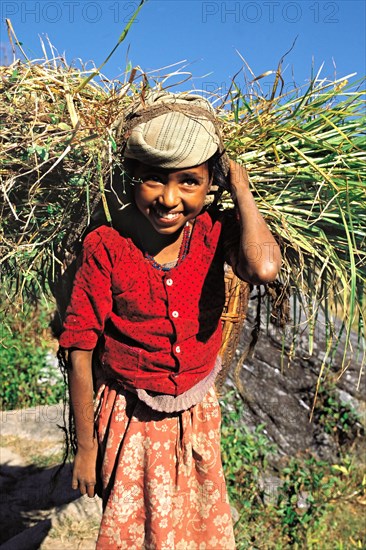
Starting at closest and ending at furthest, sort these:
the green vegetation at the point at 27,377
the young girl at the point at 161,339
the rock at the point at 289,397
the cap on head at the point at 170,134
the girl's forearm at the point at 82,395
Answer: the cap on head at the point at 170,134, the young girl at the point at 161,339, the girl's forearm at the point at 82,395, the rock at the point at 289,397, the green vegetation at the point at 27,377

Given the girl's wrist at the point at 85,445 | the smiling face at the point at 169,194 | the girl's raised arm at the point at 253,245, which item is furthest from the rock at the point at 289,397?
the smiling face at the point at 169,194

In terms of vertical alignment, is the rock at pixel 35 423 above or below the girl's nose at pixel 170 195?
below

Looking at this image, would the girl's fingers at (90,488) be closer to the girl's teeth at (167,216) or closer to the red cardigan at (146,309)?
the red cardigan at (146,309)

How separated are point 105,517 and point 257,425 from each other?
2528 millimetres

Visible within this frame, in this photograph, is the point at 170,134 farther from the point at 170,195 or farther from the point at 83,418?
the point at 83,418

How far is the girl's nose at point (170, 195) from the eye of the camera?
1.92m

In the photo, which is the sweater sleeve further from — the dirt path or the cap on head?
the dirt path

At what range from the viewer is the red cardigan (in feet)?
6.75

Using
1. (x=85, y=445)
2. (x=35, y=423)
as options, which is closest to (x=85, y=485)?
(x=85, y=445)

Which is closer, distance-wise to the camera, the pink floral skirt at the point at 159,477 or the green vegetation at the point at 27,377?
the pink floral skirt at the point at 159,477

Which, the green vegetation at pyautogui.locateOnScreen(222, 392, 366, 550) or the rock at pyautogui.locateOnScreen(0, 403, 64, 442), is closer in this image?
the green vegetation at pyautogui.locateOnScreen(222, 392, 366, 550)

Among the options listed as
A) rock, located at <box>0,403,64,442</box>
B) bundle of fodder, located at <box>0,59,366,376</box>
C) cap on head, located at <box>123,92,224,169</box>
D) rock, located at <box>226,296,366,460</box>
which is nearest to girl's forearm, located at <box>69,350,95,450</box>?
bundle of fodder, located at <box>0,59,366,376</box>

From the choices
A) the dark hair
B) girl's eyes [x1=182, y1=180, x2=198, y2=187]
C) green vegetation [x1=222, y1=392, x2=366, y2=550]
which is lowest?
green vegetation [x1=222, y1=392, x2=366, y2=550]

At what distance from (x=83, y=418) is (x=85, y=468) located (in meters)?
0.18
